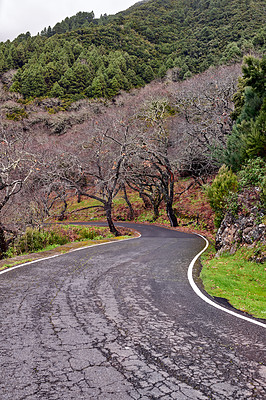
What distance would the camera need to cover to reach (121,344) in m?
3.78

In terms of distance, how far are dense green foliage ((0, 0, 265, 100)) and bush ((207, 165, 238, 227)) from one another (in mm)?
34432

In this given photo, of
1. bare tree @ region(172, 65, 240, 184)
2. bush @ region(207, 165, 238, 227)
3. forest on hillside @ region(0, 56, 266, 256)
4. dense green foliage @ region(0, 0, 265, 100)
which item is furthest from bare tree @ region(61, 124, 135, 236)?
dense green foliage @ region(0, 0, 265, 100)

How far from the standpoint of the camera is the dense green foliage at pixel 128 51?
183ft

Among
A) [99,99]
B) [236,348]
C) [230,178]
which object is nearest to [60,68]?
[99,99]

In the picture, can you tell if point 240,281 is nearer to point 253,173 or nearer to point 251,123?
point 253,173

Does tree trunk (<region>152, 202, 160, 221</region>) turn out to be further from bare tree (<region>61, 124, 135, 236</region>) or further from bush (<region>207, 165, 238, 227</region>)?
bush (<region>207, 165, 238, 227</region>)

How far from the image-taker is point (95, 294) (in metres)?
6.05

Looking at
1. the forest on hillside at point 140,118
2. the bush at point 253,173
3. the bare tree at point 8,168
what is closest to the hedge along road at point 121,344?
the forest on hillside at point 140,118

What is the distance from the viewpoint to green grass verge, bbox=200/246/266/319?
5.86 meters

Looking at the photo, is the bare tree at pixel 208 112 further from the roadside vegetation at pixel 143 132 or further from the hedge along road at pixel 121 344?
the hedge along road at pixel 121 344

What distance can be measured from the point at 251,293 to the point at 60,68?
68.0m

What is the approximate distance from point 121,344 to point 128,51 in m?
82.1

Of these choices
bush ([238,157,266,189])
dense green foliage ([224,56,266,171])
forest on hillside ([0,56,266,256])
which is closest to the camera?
bush ([238,157,266,189])

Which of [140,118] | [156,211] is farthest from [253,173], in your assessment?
[140,118]
